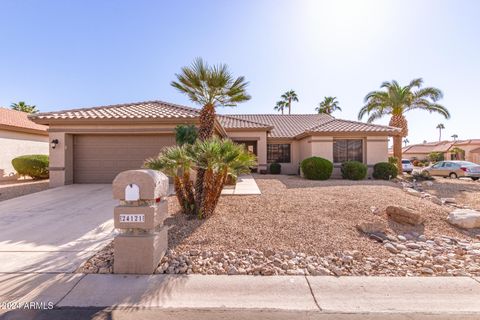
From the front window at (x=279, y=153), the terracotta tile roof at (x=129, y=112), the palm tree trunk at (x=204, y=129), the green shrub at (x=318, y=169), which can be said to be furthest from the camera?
the front window at (x=279, y=153)

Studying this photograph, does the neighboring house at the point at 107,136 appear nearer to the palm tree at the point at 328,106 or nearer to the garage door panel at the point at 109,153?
the garage door panel at the point at 109,153

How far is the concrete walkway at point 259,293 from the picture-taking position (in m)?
3.28

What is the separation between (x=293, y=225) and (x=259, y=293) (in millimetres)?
2860

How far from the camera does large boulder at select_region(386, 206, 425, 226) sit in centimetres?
639

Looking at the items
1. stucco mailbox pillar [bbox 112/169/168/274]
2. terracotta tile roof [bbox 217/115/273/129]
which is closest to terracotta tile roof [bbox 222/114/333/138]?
terracotta tile roof [bbox 217/115/273/129]

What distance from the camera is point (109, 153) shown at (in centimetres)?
1303

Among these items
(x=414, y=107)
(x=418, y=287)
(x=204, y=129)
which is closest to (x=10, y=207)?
(x=204, y=129)

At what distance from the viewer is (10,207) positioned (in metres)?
8.55

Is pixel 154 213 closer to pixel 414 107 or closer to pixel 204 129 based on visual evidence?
pixel 204 129

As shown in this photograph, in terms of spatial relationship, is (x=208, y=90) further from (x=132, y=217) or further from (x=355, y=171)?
(x=355, y=171)

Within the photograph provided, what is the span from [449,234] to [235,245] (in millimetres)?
5316

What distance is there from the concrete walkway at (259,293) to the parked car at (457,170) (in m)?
19.2

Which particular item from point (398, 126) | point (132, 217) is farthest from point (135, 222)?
point (398, 126)

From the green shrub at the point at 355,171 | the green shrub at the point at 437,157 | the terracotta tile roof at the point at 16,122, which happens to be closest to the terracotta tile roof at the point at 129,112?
the terracotta tile roof at the point at 16,122
